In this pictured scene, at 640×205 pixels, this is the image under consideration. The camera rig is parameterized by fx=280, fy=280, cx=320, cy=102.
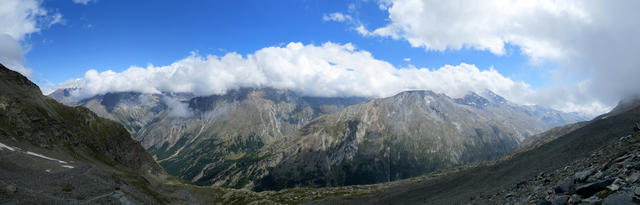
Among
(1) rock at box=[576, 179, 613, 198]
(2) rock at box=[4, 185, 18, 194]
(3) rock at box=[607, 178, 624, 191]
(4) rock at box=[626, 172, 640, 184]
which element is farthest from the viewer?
(2) rock at box=[4, 185, 18, 194]

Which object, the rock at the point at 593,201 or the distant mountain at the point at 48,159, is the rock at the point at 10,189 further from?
the rock at the point at 593,201

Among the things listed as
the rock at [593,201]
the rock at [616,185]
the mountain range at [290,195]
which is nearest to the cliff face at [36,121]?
the mountain range at [290,195]

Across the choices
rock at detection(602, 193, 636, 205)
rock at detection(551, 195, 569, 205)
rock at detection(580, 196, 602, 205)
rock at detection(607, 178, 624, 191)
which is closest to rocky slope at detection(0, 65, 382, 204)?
rock at detection(551, 195, 569, 205)

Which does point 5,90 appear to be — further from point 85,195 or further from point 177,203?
point 85,195

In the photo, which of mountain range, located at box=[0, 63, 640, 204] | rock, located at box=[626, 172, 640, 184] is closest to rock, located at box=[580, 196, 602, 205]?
mountain range, located at box=[0, 63, 640, 204]

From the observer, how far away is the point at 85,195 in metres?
74.9

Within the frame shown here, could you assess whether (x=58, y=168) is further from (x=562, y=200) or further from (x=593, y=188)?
(x=593, y=188)

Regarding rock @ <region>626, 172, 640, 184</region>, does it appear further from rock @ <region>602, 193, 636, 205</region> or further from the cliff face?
the cliff face

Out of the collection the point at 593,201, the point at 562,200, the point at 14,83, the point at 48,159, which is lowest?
the point at 48,159

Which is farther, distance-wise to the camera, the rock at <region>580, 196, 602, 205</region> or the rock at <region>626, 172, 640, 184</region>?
the rock at <region>626, 172, 640, 184</region>

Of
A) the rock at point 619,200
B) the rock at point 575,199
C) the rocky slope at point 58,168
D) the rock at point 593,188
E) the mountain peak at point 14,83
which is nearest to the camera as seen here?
the rock at point 619,200

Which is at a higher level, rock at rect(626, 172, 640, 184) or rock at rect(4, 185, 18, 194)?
rock at rect(626, 172, 640, 184)

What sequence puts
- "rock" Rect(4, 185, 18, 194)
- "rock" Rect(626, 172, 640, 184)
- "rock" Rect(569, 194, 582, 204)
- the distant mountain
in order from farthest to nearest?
the distant mountain → "rock" Rect(4, 185, 18, 194) → "rock" Rect(569, 194, 582, 204) → "rock" Rect(626, 172, 640, 184)

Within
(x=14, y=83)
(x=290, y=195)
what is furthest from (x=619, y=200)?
(x=14, y=83)
